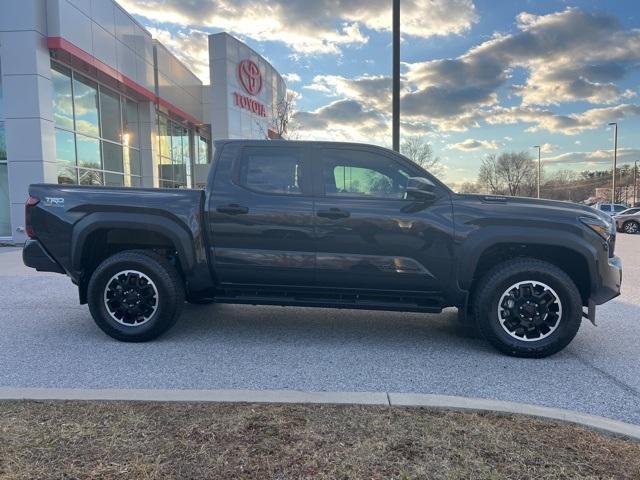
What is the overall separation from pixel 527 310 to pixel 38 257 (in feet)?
15.5

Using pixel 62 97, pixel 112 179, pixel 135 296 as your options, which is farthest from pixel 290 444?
pixel 112 179

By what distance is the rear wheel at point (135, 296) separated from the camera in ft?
14.7

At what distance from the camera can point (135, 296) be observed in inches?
179

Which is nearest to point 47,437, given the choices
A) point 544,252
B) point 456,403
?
point 456,403

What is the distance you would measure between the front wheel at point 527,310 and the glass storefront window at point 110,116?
17.1 meters

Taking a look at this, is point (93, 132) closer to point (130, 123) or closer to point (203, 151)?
point (130, 123)

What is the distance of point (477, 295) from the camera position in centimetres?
427

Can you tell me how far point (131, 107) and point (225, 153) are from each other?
17.8 metres

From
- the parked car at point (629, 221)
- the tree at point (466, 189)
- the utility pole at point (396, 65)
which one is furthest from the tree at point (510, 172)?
the utility pole at point (396, 65)

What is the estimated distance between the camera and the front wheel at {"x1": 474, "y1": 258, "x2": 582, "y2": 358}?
413 centimetres

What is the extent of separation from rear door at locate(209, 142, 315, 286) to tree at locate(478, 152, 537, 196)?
67916 mm

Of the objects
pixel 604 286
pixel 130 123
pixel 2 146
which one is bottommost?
pixel 604 286

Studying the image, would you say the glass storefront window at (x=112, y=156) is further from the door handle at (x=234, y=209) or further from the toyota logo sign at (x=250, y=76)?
the door handle at (x=234, y=209)

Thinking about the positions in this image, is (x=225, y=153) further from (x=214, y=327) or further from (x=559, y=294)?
(x=559, y=294)
